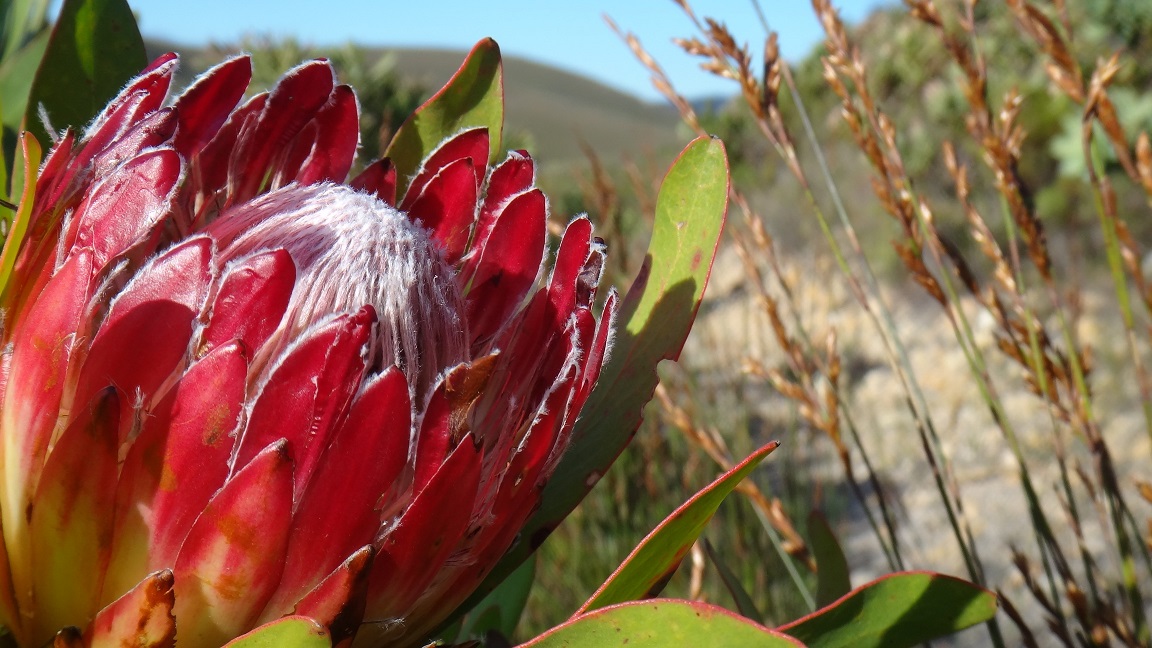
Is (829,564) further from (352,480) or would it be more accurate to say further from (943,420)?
(943,420)

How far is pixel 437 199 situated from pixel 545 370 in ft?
0.57

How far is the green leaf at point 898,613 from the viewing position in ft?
1.97

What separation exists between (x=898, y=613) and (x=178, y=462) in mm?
451

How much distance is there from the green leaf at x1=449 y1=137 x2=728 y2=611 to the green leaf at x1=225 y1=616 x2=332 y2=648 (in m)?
0.20

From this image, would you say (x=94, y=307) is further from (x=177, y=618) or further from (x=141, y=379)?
(x=177, y=618)

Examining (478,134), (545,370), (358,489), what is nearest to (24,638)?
(358,489)

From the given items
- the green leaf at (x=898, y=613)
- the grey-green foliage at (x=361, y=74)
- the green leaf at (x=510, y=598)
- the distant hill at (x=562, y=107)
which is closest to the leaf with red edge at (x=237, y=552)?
the green leaf at (x=898, y=613)

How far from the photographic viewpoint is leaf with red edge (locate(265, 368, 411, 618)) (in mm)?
483

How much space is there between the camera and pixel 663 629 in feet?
1.55

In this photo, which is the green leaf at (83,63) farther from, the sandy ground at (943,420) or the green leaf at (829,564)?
the sandy ground at (943,420)

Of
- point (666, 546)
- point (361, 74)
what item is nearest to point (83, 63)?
point (666, 546)

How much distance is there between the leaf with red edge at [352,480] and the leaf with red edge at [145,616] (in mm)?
60

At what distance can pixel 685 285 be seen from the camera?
654 millimetres

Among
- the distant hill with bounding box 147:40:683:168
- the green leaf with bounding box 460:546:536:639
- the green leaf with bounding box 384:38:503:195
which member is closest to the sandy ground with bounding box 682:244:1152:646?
the green leaf with bounding box 460:546:536:639
